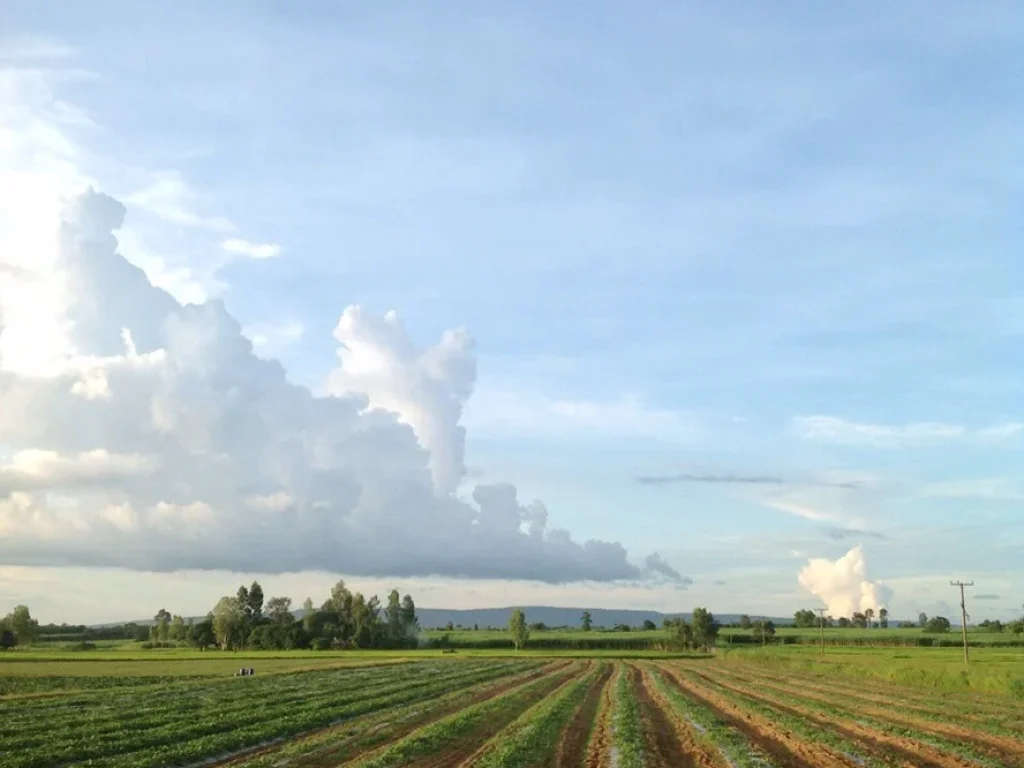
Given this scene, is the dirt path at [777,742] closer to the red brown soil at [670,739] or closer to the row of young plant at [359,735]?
the red brown soil at [670,739]

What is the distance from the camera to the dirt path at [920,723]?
1132 inches

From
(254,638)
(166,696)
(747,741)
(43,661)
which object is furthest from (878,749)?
(254,638)

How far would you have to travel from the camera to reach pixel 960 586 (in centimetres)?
8781

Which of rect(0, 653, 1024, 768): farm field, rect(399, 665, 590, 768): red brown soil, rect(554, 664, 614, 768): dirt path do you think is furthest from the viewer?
rect(0, 653, 1024, 768): farm field

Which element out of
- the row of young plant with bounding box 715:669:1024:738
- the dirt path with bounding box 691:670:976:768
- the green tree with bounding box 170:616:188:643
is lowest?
the green tree with bounding box 170:616:188:643

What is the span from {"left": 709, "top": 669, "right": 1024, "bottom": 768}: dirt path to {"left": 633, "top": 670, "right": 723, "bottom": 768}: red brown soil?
871cm

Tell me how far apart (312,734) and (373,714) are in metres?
7.58

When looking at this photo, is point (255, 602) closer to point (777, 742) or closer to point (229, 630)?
point (229, 630)

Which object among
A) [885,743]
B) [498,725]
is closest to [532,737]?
[498,725]

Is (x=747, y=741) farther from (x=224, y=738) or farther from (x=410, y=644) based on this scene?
(x=410, y=644)

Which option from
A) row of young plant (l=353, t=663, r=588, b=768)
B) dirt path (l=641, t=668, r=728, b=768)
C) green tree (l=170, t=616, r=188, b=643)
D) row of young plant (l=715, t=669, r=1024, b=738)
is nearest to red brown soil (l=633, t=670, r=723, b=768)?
dirt path (l=641, t=668, r=728, b=768)

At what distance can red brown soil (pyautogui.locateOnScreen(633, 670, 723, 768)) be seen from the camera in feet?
83.8

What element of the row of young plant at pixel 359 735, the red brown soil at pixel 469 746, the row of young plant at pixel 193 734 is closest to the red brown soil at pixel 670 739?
the red brown soil at pixel 469 746

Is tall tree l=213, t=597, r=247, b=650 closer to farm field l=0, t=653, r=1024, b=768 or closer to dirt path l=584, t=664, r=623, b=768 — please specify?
farm field l=0, t=653, r=1024, b=768
